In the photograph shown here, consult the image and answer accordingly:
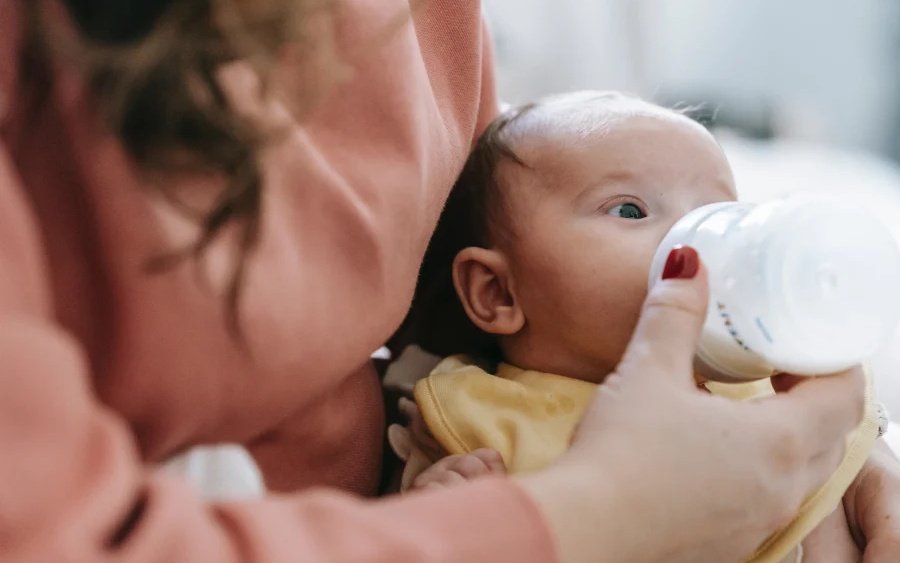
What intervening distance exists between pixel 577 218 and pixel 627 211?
0.04m

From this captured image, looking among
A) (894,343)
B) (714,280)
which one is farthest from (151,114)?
(894,343)

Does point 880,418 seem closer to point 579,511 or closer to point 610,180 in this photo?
point 610,180

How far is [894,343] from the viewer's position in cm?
118

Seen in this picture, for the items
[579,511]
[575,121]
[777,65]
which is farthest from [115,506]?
[777,65]

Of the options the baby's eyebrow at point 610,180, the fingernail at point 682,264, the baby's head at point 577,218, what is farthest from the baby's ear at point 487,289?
the fingernail at point 682,264

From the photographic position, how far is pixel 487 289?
0.90 metres

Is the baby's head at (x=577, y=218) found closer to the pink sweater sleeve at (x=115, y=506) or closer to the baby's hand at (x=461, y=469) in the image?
the baby's hand at (x=461, y=469)

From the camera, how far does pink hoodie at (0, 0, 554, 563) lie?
42 cm

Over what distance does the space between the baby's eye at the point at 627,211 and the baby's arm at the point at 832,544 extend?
0.30 meters

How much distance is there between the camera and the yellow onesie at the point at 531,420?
74 centimetres

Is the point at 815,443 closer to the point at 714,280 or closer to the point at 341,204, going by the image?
the point at 714,280

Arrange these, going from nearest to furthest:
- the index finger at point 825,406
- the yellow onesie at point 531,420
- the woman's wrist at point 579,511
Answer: the woman's wrist at point 579,511 → the index finger at point 825,406 → the yellow onesie at point 531,420

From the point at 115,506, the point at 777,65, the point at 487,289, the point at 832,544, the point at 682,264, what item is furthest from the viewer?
the point at 777,65

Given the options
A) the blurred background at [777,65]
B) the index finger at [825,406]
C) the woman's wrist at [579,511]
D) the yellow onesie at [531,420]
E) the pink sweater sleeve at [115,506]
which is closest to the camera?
the pink sweater sleeve at [115,506]
